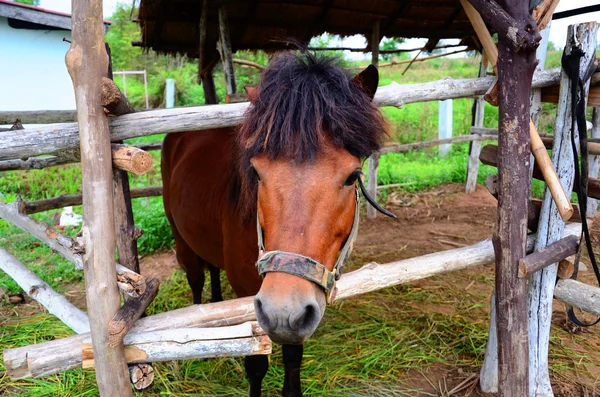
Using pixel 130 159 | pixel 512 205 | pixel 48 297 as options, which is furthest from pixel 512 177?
pixel 48 297

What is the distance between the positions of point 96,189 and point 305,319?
1.07m

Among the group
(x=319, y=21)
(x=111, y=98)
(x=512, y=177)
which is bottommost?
(x=512, y=177)

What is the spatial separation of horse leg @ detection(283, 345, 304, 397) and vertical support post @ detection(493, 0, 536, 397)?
3.74ft

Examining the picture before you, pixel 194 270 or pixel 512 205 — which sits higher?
pixel 512 205

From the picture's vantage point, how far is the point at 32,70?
9.55 m

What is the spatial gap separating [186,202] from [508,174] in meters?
2.43

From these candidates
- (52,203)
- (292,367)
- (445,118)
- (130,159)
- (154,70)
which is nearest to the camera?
(130,159)

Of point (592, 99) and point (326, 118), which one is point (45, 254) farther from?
point (592, 99)

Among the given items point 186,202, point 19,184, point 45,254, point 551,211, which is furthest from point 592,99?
point 19,184

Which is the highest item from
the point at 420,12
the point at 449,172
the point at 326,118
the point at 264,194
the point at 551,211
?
the point at 420,12

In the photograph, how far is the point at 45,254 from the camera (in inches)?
207

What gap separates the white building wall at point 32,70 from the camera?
359 inches

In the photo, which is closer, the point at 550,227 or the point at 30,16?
the point at 550,227

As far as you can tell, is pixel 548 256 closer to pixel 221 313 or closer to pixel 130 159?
pixel 221 313
